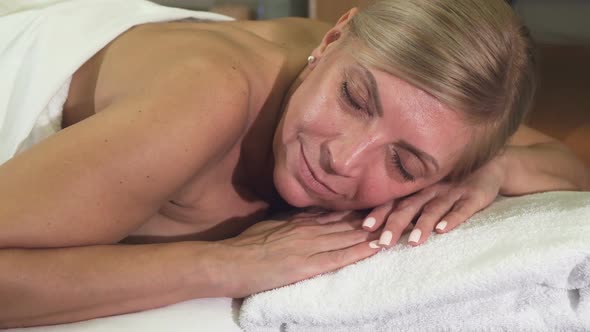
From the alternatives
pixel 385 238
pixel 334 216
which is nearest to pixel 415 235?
pixel 385 238

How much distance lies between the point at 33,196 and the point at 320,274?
31 cm

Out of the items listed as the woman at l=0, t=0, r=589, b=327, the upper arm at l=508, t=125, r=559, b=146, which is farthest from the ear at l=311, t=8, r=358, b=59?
the upper arm at l=508, t=125, r=559, b=146

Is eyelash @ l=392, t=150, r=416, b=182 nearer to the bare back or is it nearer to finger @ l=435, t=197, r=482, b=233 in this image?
finger @ l=435, t=197, r=482, b=233

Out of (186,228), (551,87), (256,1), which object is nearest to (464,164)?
(186,228)

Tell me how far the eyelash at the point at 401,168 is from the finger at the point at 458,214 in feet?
0.22

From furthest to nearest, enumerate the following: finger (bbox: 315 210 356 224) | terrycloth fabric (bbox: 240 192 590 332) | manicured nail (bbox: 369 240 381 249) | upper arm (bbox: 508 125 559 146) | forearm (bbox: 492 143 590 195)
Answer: upper arm (bbox: 508 125 559 146)
forearm (bbox: 492 143 590 195)
finger (bbox: 315 210 356 224)
manicured nail (bbox: 369 240 381 249)
terrycloth fabric (bbox: 240 192 590 332)

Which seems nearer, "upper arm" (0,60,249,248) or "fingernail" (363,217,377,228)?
"upper arm" (0,60,249,248)

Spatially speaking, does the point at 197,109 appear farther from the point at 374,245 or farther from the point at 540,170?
the point at 540,170

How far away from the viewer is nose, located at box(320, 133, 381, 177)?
2.48ft

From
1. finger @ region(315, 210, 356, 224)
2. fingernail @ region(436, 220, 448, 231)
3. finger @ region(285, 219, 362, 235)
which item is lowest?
finger @ region(315, 210, 356, 224)

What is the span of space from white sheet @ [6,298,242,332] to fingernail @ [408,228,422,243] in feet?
0.70

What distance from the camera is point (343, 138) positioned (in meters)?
0.77

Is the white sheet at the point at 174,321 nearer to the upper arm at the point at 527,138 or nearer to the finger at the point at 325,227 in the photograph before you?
the finger at the point at 325,227

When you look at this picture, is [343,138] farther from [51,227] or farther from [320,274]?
[51,227]
